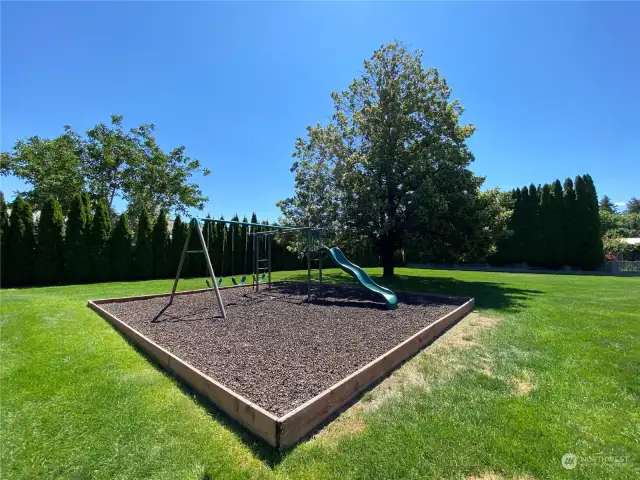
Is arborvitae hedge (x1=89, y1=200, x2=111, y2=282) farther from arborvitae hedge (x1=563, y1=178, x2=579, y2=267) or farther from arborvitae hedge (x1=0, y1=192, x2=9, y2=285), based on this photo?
arborvitae hedge (x1=563, y1=178, x2=579, y2=267)

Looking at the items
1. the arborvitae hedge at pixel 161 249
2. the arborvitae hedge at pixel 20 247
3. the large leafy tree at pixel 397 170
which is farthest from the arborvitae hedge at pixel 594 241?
the arborvitae hedge at pixel 20 247

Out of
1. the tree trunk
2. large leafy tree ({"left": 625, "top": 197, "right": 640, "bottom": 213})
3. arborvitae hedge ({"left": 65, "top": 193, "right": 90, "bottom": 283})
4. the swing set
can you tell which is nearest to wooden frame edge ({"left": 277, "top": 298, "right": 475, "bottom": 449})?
the swing set

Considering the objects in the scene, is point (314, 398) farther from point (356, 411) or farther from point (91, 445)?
point (91, 445)

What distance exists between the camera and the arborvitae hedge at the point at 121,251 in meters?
15.4

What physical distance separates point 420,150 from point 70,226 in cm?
1617

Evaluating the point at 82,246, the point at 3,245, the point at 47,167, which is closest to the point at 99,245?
the point at 82,246

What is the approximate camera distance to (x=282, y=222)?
1720 centimetres

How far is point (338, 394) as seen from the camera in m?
3.24

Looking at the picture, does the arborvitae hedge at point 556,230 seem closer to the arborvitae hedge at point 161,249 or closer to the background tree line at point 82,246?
the background tree line at point 82,246

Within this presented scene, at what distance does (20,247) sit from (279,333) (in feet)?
46.0

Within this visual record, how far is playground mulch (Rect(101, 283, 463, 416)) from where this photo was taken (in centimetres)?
359

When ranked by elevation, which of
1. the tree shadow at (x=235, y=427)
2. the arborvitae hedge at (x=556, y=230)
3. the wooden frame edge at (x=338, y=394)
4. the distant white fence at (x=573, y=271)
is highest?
the arborvitae hedge at (x=556, y=230)

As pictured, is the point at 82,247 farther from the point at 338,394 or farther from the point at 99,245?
the point at 338,394

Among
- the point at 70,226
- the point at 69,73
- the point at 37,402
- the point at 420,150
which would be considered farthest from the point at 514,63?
the point at 70,226
